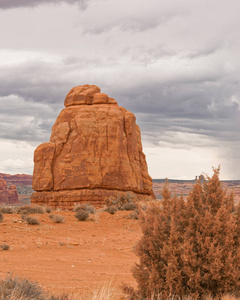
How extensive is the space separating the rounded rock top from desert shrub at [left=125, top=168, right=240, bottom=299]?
3549cm

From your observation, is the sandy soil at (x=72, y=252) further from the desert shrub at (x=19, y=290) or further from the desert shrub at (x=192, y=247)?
the desert shrub at (x=192, y=247)

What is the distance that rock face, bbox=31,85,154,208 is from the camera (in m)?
38.0

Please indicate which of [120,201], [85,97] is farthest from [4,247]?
[85,97]

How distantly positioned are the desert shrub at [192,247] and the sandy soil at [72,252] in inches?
56.5

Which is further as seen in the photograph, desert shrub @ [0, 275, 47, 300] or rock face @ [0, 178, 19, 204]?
rock face @ [0, 178, 19, 204]

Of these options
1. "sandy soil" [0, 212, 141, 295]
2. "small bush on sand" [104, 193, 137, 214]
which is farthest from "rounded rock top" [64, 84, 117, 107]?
"sandy soil" [0, 212, 141, 295]

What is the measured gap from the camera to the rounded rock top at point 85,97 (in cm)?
4166

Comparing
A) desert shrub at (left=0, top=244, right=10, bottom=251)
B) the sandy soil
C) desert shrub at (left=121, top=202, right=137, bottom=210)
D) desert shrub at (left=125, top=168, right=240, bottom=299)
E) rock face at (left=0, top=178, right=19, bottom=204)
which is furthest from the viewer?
rock face at (left=0, top=178, right=19, bottom=204)

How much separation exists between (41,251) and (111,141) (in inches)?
1015

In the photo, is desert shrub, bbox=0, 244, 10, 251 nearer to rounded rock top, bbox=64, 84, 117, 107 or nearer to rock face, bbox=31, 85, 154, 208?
→ rock face, bbox=31, 85, 154, 208

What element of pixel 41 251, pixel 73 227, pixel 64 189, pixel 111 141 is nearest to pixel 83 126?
pixel 111 141

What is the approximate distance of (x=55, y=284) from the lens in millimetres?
8242

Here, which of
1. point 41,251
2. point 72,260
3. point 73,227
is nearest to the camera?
point 72,260

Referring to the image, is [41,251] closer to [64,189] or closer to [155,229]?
[155,229]
